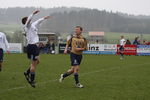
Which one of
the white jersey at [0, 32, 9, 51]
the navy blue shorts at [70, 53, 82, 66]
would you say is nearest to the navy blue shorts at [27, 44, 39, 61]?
the navy blue shorts at [70, 53, 82, 66]

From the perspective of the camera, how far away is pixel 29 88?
11.0m

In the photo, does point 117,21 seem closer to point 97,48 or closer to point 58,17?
point 58,17

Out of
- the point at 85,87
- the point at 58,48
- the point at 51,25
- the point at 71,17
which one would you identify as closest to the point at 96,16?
the point at 71,17

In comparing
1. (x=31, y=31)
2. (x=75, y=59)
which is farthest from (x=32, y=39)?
(x=75, y=59)

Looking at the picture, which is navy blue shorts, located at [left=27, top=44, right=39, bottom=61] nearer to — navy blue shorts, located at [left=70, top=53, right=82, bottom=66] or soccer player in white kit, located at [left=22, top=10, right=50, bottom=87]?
soccer player in white kit, located at [left=22, top=10, right=50, bottom=87]

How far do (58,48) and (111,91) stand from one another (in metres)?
31.2

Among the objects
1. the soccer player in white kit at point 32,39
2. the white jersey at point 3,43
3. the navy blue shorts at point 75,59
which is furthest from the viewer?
the white jersey at point 3,43

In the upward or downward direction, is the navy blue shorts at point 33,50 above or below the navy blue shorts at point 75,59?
above

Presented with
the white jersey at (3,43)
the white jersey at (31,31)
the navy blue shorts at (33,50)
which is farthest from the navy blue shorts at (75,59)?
the white jersey at (3,43)

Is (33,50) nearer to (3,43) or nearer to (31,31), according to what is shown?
(31,31)

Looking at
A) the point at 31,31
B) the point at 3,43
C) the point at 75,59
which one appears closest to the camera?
the point at 31,31

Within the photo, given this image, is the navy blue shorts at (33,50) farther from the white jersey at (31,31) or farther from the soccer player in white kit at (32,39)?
the white jersey at (31,31)

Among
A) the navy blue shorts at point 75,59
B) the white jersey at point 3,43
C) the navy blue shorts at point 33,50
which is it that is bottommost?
the navy blue shorts at point 75,59

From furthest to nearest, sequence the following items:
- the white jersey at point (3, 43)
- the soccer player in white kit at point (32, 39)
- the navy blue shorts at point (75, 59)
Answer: the white jersey at point (3, 43), the navy blue shorts at point (75, 59), the soccer player in white kit at point (32, 39)
